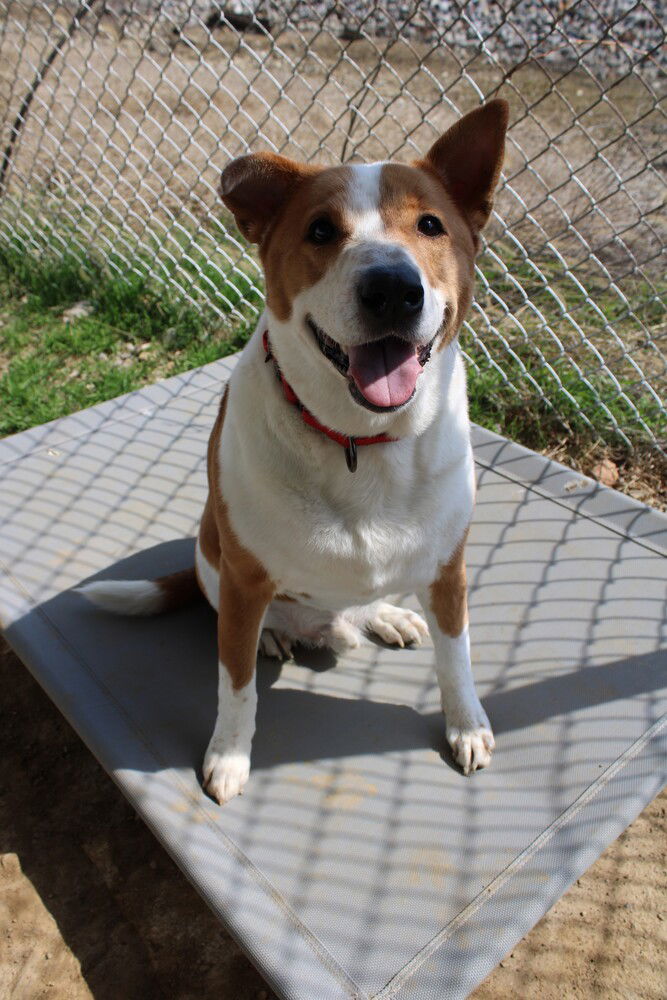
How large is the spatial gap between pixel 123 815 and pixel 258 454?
3.63ft

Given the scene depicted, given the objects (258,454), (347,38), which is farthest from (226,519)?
(347,38)

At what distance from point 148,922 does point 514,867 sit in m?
0.86

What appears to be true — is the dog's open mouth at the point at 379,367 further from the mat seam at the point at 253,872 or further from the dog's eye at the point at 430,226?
the mat seam at the point at 253,872

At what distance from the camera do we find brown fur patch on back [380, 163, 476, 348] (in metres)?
1.53

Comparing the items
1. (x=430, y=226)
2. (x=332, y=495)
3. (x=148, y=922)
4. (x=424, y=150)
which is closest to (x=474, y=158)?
(x=430, y=226)

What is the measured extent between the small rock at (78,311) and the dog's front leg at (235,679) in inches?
117

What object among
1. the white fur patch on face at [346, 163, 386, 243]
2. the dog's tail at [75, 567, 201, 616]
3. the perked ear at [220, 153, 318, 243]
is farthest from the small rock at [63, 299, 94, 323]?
the white fur patch on face at [346, 163, 386, 243]

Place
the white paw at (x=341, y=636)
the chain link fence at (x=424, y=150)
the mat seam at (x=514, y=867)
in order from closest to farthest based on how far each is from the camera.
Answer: the mat seam at (x=514, y=867)
the white paw at (x=341, y=636)
the chain link fence at (x=424, y=150)

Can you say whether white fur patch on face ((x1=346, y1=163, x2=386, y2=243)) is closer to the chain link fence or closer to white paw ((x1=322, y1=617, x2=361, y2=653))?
white paw ((x1=322, y1=617, x2=361, y2=653))

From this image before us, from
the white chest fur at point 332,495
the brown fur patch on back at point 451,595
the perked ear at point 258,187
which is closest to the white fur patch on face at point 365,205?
the perked ear at point 258,187

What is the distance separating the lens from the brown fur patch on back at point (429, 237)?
1526mm

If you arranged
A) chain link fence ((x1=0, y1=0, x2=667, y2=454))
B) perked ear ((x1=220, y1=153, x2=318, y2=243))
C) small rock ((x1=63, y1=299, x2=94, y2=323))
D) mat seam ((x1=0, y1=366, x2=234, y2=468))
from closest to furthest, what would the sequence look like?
perked ear ((x1=220, y1=153, x2=318, y2=243)) < mat seam ((x1=0, y1=366, x2=234, y2=468)) < chain link fence ((x1=0, y1=0, x2=667, y2=454)) < small rock ((x1=63, y1=299, x2=94, y2=323))

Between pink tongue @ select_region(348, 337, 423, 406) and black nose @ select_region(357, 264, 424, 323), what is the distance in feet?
0.26

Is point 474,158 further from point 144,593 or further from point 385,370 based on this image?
point 144,593
